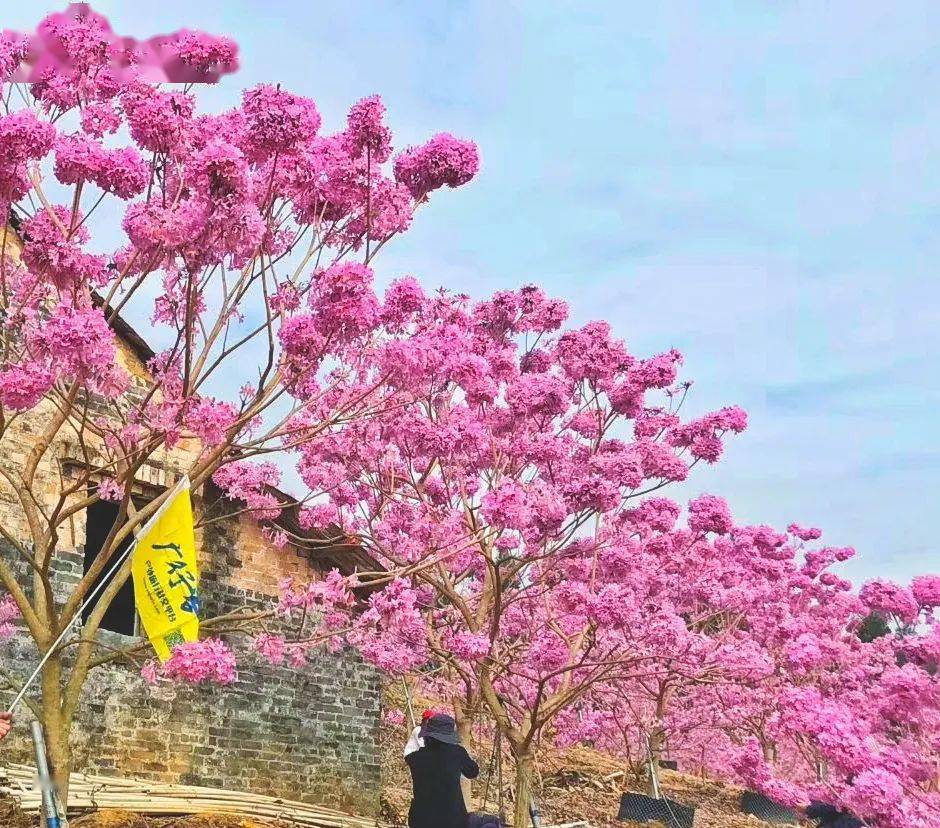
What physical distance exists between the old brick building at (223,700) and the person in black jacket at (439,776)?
12.7 ft

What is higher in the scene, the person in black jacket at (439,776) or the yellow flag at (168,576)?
→ the yellow flag at (168,576)

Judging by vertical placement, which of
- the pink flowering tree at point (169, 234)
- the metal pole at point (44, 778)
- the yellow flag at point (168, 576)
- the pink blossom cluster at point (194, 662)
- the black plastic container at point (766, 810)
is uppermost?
the pink flowering tree at point (169, 234)

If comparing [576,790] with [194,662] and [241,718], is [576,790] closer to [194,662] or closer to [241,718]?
[241,718]

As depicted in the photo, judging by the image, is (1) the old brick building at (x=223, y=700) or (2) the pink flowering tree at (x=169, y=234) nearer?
(2) the pink flowering tree at (x=169, y=234)

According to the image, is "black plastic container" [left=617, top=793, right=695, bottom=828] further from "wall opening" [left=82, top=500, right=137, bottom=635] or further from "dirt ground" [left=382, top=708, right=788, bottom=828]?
"wall opening" [left=82, top=500, right=137, bottom=635]

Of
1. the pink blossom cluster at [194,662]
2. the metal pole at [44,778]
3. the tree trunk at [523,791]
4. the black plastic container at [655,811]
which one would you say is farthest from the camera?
the black plastic container at [655,811]

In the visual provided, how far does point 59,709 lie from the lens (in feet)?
20.6

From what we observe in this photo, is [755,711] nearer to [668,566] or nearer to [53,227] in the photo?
[668,566]

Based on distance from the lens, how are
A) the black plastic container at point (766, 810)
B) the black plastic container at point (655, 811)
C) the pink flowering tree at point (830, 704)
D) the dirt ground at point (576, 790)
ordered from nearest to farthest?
the pink flowering tree at point (830, 704) → the black plastic container at point (655, 811) → the dirt ground at point (576, 790) → the black plastic container at point (766, 810)

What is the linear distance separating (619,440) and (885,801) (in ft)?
18.8

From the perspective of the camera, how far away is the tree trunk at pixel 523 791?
32.3 feet

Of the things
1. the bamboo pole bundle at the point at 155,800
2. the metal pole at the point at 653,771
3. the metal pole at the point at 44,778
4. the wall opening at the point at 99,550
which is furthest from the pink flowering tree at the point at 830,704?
the wall opening at the point at 99,550

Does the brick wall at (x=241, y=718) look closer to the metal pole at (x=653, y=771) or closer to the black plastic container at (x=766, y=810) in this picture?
the metal pole at (x=653, y=771)

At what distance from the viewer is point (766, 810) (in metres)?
17.4
